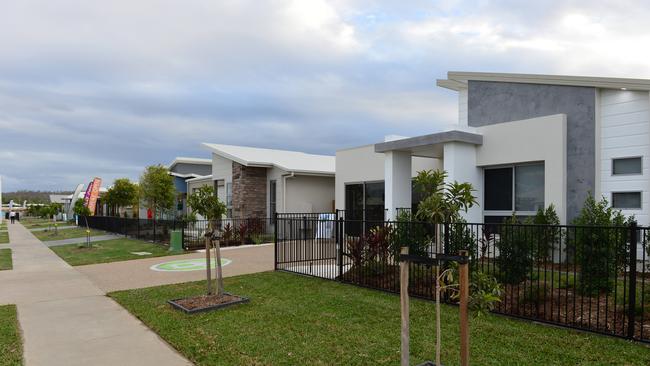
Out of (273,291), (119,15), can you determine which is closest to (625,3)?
(273,291)

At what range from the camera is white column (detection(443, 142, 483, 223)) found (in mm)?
12242

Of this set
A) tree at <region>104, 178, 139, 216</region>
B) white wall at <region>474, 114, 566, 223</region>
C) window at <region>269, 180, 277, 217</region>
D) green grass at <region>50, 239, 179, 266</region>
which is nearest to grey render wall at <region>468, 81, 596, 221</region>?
white wall at <region>474, 114, 566, 223</region>

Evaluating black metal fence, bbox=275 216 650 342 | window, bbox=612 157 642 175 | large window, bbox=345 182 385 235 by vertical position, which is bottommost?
black metal fence, bbox=275 216 650 342

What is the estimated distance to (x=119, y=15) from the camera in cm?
1159

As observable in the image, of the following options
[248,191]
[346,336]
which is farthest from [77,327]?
[248,191]

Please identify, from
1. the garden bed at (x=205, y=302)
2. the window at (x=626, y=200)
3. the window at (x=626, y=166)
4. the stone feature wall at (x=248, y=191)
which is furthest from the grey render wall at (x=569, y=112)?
the stone feature wall at (x=248, y=191)

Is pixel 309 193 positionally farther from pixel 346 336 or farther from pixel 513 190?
pixel 346 336

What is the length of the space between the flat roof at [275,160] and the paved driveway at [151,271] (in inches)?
272

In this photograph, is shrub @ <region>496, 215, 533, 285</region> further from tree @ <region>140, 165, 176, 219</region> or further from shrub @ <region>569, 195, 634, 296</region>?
tree @ <region>140, 165, 176, 219</region>

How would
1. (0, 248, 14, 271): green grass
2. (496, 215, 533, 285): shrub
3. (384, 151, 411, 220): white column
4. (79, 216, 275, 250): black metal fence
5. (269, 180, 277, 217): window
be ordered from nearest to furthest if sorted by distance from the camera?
1. (496, 215, 533, 285): shrub
2. (0, 248, 14, 271): green grass
3. (384, 151, 411, 220): white column
4. (79, 216, 275, 250): black metal fence
5. (269, 180, 277, 217): window

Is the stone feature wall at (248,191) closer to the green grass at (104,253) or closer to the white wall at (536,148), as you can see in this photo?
the green grass at (104,253)

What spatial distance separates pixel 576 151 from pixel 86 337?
10792 mm

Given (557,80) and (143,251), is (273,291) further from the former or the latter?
(143,251)

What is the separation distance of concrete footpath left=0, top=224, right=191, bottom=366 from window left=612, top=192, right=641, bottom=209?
9.84 m
